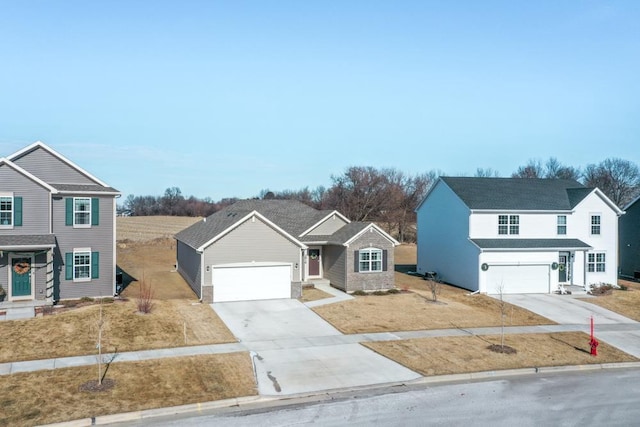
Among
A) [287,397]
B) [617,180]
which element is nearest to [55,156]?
[287,397]

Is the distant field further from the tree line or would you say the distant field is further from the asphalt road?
the asphalt road

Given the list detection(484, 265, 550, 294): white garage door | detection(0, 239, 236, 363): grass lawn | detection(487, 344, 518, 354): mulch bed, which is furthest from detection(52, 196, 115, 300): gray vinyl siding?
detection(484, 265, 550, 294): white garage door

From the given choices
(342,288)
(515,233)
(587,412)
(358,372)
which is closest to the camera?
(587,412)

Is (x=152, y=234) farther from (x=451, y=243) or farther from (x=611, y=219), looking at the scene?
(x=611, y=219)

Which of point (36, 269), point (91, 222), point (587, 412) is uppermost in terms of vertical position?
point (91, 222)

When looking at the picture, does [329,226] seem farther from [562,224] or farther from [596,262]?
[596,262]

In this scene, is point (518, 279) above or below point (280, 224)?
below

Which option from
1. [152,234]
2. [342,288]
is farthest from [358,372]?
[152,234]

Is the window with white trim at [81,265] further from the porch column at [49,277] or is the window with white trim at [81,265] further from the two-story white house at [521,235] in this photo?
the two-story white house at [521,235]
